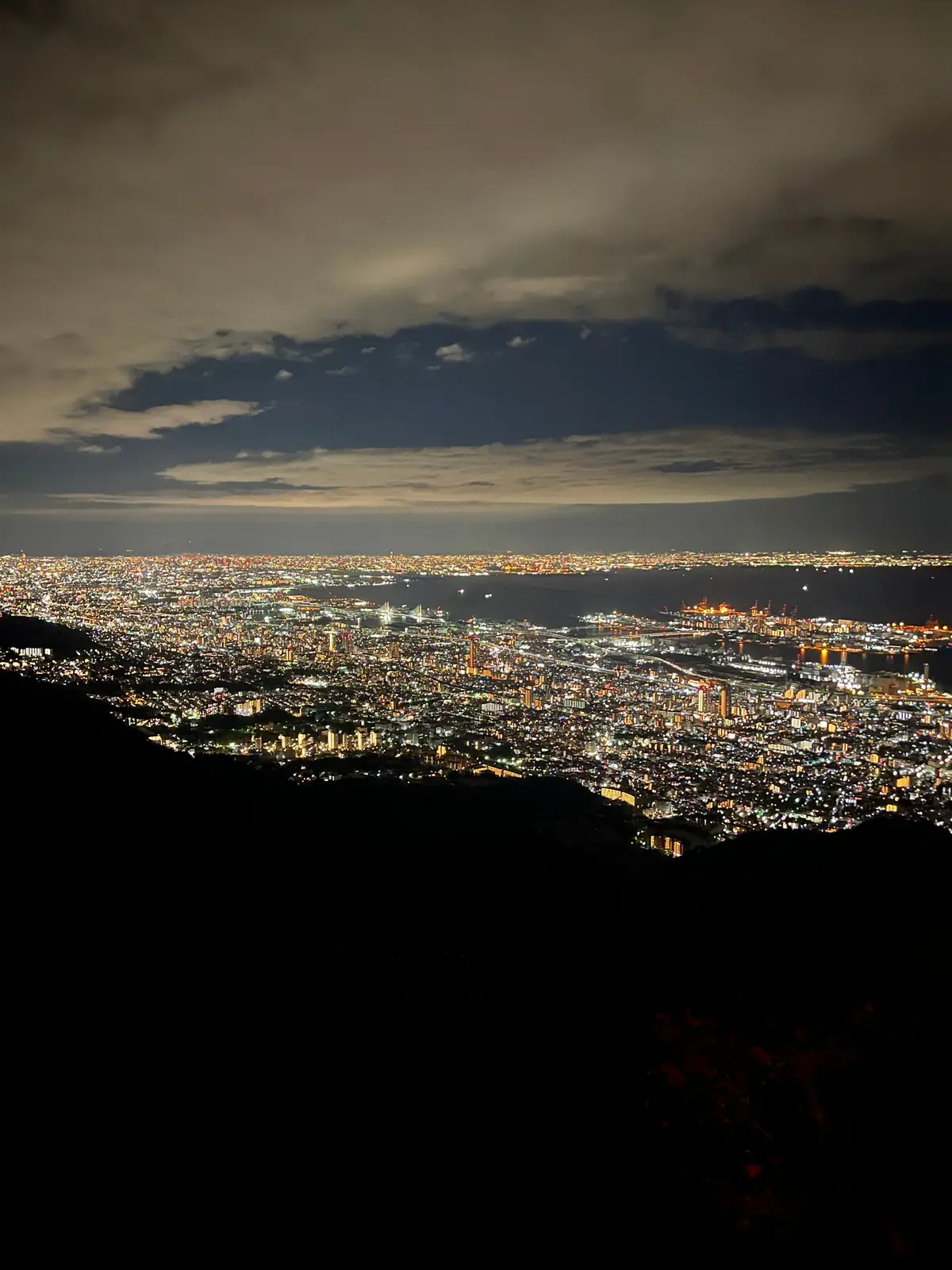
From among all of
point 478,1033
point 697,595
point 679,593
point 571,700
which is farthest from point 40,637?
point 679,593

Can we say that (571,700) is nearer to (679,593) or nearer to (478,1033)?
(478,1033)

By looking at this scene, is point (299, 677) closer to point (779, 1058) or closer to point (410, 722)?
point (410, 722)

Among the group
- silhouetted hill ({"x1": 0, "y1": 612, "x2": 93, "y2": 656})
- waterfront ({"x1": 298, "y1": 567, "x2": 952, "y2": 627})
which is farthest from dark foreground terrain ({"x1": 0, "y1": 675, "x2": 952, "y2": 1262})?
waterfront ({"x1": 298, "y1": 567, "x2": 952, "y2": 627})

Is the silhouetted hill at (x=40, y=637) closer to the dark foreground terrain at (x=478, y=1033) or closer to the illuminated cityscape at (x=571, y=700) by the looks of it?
the illuminated cityscape at (x=571, y=700)

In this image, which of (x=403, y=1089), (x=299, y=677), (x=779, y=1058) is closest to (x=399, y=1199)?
(x=403, y=1089)

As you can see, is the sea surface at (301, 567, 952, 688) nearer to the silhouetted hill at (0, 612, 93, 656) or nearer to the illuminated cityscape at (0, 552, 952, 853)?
the illuminated cityscape at (0, 552, 952, 853)

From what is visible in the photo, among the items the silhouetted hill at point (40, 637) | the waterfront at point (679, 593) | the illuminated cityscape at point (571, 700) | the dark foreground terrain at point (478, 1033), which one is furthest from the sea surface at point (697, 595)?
the silhouetted hill at point (40, 637)
